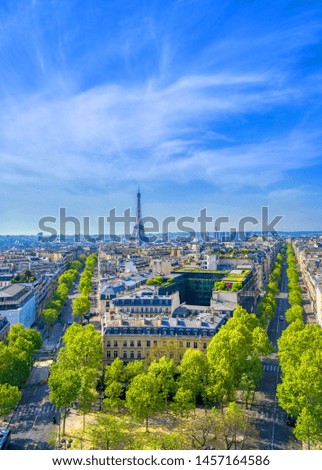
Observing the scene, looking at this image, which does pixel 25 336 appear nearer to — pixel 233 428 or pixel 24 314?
pixel 24 314

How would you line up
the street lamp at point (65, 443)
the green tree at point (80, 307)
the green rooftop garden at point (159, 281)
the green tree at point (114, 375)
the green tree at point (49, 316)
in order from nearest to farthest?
1. the street lamp at point (65, 443)
2. the green tree at point (114, 375)
3. the green tree at point (49, 316)
4. the green tree at point (80, 307)
5. the green rooftop garden at point (159, 281)

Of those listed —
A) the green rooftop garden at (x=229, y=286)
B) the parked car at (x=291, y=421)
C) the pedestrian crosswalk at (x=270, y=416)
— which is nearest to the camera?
the parked car at (x=291, y=421)

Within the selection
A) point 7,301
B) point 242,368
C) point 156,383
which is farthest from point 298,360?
point 7,301

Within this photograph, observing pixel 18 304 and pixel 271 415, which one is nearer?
pixel 271 415

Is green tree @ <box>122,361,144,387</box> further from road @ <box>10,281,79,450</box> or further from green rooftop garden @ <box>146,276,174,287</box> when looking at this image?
green rooftop garden @ <box>146,276,174,287</box>

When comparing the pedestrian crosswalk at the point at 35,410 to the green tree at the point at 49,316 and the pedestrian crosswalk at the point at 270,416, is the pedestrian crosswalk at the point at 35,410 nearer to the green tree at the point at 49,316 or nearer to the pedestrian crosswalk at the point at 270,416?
the pedestrian crosswalk at the point at 270,416

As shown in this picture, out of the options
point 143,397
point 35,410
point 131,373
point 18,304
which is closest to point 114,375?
point 131,373

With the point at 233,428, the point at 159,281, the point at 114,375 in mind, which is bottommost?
the point at 233,428

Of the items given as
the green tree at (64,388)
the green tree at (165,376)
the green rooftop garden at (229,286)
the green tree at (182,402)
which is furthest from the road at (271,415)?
the green tree at (64,388)

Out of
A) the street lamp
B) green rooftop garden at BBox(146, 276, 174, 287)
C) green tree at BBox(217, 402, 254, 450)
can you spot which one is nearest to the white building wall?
green rooftop garden at BBox(146, 276, 174, 287)
